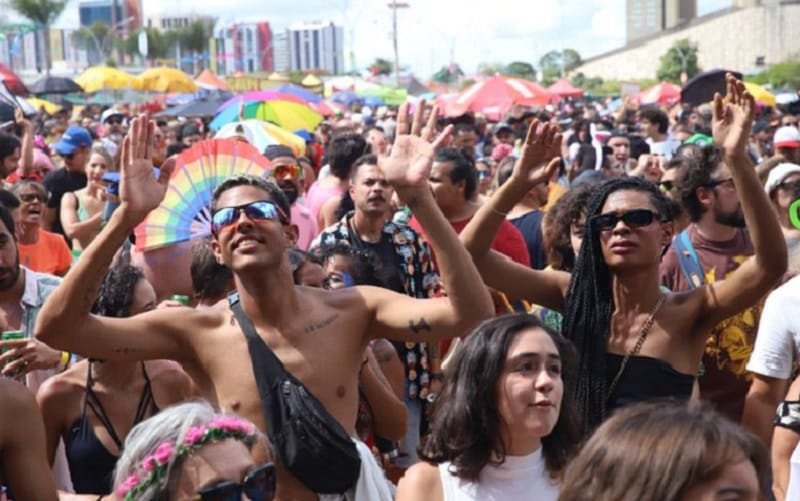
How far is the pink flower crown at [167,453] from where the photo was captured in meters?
3.19

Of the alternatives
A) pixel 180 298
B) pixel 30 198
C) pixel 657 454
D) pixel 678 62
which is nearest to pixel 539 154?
pixel 180 298

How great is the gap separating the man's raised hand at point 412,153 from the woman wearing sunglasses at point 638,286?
20.4 inches

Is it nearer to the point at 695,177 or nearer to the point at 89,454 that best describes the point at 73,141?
the point at 695,177

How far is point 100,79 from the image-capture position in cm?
3384

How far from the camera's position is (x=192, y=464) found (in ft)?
10.5

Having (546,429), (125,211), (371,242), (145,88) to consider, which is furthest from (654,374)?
(145,88)

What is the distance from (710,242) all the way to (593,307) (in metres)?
1.68

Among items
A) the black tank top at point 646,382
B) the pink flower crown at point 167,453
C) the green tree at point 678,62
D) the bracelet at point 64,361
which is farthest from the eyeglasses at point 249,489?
the green tree at point 678,62

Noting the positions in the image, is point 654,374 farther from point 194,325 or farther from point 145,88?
point 145,88

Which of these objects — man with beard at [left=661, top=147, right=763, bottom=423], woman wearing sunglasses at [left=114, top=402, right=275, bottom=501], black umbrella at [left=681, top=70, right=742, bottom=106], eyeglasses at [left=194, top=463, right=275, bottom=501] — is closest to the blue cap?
man with beard at [left=661, top=147, right=763, bottom=423]

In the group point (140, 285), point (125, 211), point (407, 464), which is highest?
point (125, 211)

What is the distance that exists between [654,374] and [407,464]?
1883 mm

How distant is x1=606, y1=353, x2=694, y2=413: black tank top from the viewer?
183 inches

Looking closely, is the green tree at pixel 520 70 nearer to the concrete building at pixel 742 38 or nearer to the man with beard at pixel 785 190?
the concrete building at pixel 742 38
